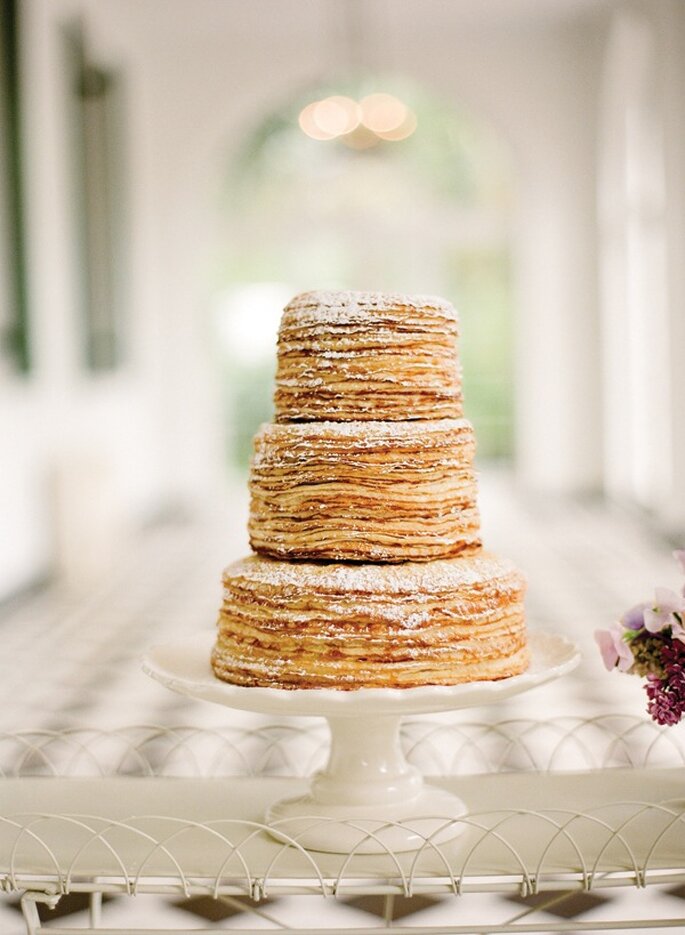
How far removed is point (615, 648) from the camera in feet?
6.15

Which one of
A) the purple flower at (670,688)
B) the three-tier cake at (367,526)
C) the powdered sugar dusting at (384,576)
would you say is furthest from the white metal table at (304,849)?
the powdered sugar dusting at (384,576)

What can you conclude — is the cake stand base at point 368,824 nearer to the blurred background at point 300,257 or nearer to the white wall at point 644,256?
the blurred background at point 300,257

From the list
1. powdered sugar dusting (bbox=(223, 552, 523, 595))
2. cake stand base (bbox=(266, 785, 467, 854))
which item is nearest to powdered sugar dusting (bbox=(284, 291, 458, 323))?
powdered sugar dusting (bbox=(223, 552, 523, 595))

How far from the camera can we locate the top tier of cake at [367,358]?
2047 millimetres

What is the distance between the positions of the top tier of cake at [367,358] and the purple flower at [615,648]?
470 millimetres

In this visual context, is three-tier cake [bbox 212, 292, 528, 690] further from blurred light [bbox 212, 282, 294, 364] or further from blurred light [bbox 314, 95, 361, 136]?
blurred light [bbox 212, 282, 294, 364]

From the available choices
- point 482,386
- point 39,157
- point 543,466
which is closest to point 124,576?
point 39,157

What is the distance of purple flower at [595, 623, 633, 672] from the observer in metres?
1.85

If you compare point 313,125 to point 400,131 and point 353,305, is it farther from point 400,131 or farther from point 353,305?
point 353,305

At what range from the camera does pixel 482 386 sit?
49.3ft

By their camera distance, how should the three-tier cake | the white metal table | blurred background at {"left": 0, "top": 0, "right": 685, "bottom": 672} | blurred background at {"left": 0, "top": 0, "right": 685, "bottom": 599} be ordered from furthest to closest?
blurred background at {"left": 0, "top": 0, "right": 685, "bottom": 599} → blurred background at {"left": 0, "top": 0, "right": 685, "bottom": 672} → the three-tier cake → the white metal table

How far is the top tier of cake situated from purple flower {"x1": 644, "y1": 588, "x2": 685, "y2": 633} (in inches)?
19.7

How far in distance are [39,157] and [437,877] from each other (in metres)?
8.38

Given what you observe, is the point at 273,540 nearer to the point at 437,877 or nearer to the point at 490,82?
the point at 437,877
